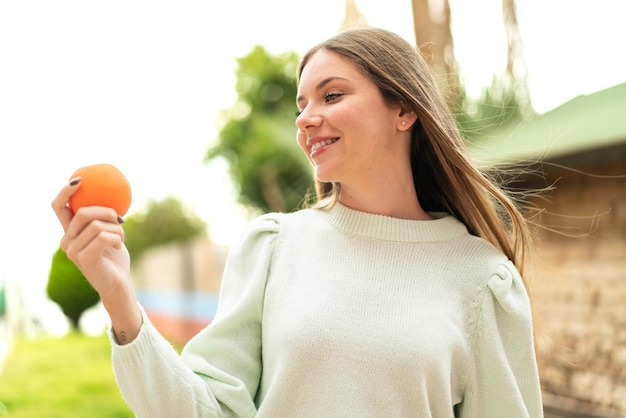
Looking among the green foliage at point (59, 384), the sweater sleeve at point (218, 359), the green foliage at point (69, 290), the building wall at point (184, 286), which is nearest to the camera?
the sweater sleeve at point (218, 359)

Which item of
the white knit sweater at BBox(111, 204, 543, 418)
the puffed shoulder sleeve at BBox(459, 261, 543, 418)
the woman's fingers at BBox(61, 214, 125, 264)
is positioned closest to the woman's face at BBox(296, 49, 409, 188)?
the white knit sweater at BBox(111, 204, 543, 418)

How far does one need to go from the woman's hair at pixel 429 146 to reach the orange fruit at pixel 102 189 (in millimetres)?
560

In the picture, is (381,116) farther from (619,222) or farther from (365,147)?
(619,222)

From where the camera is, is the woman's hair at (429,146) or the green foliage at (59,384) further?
the green foliage at (59,384)

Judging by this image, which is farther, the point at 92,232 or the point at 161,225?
the point at 161,225

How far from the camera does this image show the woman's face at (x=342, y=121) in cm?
155

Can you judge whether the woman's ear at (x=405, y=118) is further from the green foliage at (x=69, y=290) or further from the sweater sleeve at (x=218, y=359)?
the green foliage at (x=69, y=290)

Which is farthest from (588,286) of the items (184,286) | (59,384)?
(184,286)

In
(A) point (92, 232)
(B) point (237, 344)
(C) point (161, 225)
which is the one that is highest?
(A) point (92, 232)

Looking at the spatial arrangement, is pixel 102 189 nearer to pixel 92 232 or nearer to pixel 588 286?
pixel 92 232

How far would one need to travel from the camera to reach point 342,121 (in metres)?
1.53

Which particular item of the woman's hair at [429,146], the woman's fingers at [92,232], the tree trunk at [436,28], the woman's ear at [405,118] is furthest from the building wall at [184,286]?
the woman's fingers at [92,232]

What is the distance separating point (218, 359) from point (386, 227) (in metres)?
0.46

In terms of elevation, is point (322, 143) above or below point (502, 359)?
above
